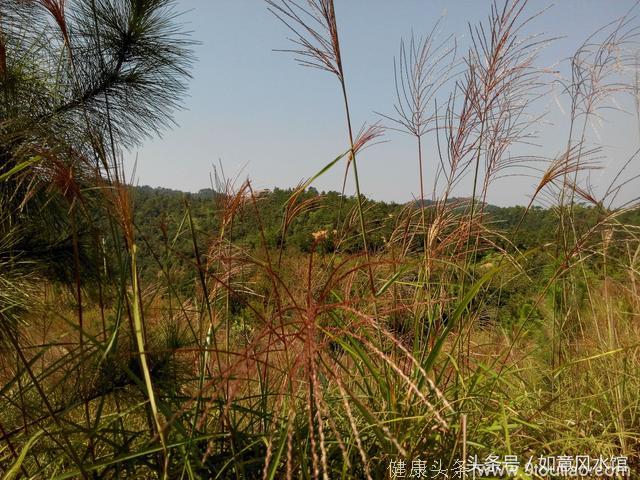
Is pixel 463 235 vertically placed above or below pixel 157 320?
above

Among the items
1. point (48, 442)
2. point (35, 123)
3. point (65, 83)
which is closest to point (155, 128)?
point (65, 83)

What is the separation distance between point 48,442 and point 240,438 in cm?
59

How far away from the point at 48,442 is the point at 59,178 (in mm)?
857

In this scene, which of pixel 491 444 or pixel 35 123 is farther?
pixel 35 123

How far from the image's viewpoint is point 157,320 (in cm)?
200

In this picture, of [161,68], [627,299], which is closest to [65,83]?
[161,68]

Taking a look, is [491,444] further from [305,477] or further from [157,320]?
[157,320]

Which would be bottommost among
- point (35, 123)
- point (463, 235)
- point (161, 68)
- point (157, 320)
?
point (157, 320)

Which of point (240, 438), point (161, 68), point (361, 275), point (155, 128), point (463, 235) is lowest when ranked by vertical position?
point (240, 438)

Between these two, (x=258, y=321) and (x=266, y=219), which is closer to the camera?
(x=258, y=321)

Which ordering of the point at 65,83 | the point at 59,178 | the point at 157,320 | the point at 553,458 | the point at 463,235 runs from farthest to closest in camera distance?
1. the point at 65,83
2. the point at 157,320
3. the point at 463,235
4. the point at 553,458
5. the point at 59,178

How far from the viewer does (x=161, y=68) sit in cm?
318

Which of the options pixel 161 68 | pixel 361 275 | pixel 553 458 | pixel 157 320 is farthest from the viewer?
pixel 161 68

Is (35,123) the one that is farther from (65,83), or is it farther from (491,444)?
(491,444)
